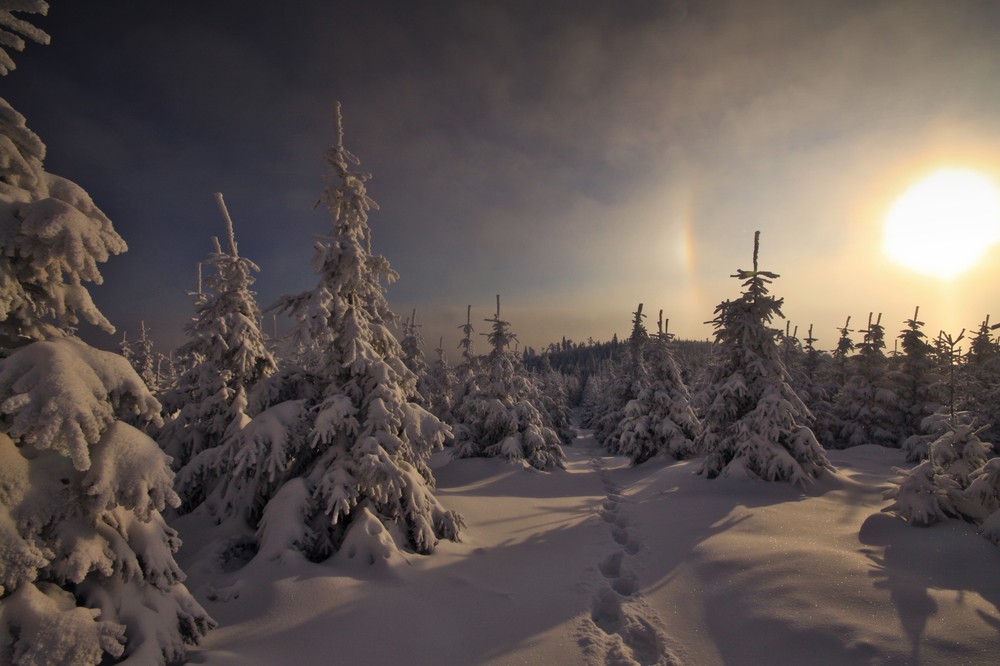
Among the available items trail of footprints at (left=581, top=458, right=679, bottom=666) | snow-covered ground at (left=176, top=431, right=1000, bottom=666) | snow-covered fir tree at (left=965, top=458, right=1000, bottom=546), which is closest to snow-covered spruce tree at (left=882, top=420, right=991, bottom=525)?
snow-covered fir tree at (left=965, top=458, right=1000, bottom=546)

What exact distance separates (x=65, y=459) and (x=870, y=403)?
36963 millimetres

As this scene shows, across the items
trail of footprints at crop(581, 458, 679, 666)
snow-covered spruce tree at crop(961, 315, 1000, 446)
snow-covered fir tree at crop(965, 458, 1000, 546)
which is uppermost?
snow-covered spruce tree at crop(961, 315, 1000, 446)

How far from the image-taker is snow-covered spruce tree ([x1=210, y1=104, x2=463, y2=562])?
836 cm

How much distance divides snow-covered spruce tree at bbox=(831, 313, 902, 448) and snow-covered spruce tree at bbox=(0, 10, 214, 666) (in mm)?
34802

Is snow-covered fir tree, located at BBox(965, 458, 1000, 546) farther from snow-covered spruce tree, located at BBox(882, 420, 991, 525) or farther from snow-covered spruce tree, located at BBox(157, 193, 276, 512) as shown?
snow-covered spruce tree, located at BBox(157, 193, 276, 512)

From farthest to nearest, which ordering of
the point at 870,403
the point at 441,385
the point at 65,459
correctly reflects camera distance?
the point at 441,385
the point at 870,403
the point at 65,459

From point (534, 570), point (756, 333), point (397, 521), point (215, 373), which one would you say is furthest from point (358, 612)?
point (756, 333)

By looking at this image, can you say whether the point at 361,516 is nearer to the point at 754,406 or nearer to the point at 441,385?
the point at 754,406

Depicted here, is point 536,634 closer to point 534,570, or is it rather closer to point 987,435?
point 534,570

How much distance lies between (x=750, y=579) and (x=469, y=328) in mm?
22948

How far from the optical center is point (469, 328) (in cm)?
2894

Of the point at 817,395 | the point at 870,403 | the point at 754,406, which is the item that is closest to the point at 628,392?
the point at 817,395

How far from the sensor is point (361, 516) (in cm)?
871

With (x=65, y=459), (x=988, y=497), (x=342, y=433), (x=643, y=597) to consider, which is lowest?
(x=643, y=597)
